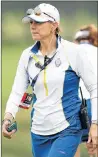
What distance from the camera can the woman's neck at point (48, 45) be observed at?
588 centimetres

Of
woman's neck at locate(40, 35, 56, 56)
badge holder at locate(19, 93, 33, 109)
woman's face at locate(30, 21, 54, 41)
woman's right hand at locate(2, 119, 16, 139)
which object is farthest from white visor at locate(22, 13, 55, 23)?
woman's right hand at locate(2, 119, 16, 139)

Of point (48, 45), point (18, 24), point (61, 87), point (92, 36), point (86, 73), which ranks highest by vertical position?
point (18, 24)

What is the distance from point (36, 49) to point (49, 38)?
0.14 meters

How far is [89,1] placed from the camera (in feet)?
38.6

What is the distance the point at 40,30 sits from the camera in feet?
19.2

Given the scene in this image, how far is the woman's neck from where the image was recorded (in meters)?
5.88

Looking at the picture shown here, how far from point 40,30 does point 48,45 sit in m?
0.13

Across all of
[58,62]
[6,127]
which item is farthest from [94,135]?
[6,127]

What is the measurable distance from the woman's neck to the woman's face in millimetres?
36

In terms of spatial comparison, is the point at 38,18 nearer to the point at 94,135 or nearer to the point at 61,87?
the point at 61,87

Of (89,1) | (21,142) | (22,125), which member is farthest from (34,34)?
(89,1)

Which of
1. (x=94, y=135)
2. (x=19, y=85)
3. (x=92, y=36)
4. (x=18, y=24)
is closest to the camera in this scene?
(x=94, y=135)

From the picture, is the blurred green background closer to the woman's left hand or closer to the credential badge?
the credential badge

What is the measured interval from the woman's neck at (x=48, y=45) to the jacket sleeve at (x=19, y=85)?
15 cm
